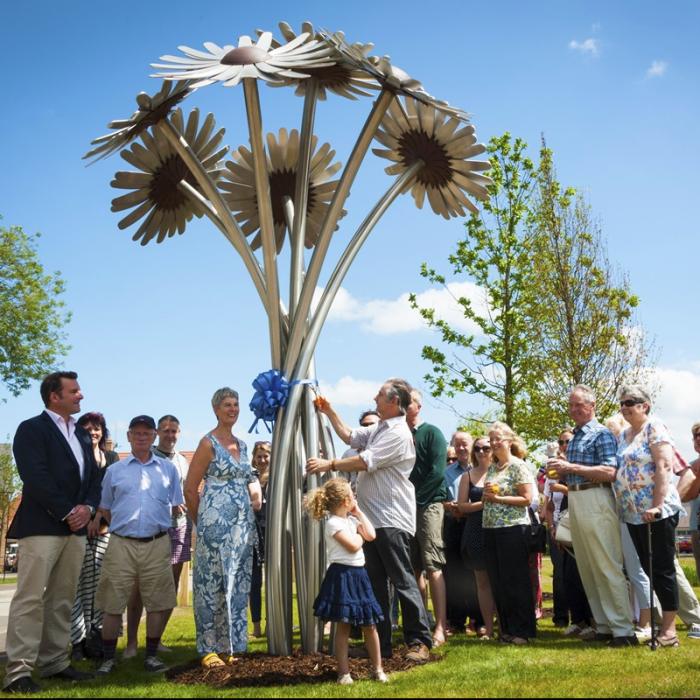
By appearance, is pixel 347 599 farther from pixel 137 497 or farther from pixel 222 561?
pixel 137 497

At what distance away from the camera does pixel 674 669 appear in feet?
16.4

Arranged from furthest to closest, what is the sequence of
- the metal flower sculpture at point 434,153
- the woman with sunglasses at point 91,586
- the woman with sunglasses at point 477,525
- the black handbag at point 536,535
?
the black handbag at point 536,535
the woman with sunglasses at point 477,525
the metal flower sculpture at point 434,153
the woman with sunglasses at point 91,586

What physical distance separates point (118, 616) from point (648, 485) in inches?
162

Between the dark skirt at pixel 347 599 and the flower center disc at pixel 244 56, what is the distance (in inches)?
146

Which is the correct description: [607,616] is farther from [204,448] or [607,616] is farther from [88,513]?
[88,513]

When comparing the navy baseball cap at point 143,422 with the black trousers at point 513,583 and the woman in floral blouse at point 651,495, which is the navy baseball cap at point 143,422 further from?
the woman in floral blouse at point 651,495

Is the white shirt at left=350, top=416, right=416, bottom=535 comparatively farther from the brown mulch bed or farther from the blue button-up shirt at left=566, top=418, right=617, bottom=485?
the blue button-up shirt at left=566, top=418, right=617, bottom=485

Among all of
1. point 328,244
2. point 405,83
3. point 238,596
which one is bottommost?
point 238,596

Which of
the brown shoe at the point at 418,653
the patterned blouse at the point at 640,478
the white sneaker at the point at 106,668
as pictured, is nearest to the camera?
the brown shoe at the point at 418,653

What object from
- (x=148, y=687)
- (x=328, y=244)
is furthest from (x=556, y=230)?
(x=148, y=687)

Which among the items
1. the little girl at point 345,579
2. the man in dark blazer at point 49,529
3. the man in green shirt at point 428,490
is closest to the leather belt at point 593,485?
the man in green shirt at point 428,490

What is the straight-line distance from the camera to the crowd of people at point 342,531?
5.43 metres

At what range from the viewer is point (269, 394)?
6.02 m

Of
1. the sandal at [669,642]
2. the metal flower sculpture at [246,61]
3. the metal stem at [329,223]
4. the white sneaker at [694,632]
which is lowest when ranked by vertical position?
the white sneaker at [694,632]
